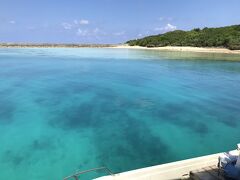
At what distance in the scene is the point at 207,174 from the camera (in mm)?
7387

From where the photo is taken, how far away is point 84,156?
38.2 feet

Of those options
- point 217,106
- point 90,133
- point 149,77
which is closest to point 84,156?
point 90,133

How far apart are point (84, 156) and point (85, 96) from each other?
33.8ft

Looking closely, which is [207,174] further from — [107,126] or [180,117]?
[180,117]

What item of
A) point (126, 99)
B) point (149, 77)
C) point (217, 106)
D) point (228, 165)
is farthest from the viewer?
point (149, 77)

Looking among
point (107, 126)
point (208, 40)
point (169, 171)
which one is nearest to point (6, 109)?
point (107, 126)

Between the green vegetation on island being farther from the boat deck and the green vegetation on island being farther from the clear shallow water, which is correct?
the boat deck

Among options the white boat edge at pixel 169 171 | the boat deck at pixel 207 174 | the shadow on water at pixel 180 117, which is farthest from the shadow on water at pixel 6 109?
the boat deck at pixel 207 174

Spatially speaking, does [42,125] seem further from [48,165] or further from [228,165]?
[228,165]

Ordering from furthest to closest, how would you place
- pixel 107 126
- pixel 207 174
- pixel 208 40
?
pixel 208 40 < pixel 107 126 < pixel 207 174

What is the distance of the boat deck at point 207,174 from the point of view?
721cm

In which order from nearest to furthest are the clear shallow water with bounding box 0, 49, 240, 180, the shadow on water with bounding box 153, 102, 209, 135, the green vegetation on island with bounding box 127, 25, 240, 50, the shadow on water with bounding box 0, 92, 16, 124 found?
the clear shallow water with bounding box 0, 49, 240, 180, the shadow on water with bounding box 153, 102, 209, 135, the shadow on water with bounding box 0, 92, 16, 124, the green vegetation on island with bounding box 127, 25, 240, 50

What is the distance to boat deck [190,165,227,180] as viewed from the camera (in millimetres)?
7211

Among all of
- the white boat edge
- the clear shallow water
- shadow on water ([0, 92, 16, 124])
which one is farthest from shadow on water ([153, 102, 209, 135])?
shadow on water ([0, 92, 16, 124])
